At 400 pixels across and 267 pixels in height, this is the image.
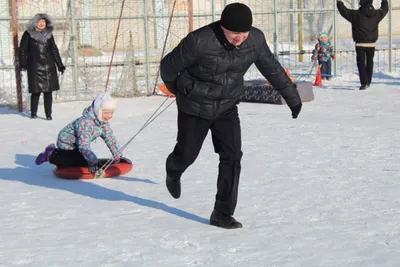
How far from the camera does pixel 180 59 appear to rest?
5.15 metres

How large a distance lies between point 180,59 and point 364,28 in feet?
33.0

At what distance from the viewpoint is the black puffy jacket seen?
38.5 ft

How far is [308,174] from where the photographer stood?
287 inches

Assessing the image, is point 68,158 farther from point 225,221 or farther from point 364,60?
point 364,60

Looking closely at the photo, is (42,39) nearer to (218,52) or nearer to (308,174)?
(308,174)

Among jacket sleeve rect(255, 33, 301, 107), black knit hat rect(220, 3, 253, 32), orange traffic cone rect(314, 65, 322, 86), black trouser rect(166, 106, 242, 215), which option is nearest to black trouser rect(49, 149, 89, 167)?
black trouser rect(166, 106, 242, 215)

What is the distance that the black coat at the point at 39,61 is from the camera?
1179 cm

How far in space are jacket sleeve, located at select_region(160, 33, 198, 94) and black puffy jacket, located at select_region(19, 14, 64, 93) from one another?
6.78 metres

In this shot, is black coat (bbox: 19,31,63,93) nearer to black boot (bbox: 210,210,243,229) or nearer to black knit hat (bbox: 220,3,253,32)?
black boot (bbox: 210,210,243,229)

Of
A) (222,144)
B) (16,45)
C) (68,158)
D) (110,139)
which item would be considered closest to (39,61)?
(16,45)


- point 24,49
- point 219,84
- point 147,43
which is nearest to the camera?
point 219,84

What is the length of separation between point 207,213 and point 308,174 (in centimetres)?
162

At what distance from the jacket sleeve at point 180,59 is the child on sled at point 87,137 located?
1969 millimetres

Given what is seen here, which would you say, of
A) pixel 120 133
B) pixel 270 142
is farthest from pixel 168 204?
pixel 120 133
